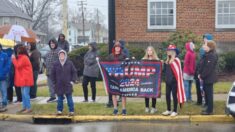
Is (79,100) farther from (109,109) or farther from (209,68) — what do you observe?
(209,68)

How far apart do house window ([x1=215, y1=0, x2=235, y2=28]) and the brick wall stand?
233 millimetres

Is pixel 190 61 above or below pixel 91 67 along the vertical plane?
above

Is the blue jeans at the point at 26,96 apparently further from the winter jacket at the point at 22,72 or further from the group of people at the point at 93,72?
the winter jacket at the point at 22,72

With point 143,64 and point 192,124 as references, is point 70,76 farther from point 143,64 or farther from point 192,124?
point 192,124

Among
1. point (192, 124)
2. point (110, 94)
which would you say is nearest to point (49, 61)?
point (110, 94)

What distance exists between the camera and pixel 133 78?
452 inches

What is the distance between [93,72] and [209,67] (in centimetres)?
339

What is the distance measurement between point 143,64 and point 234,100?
8.44 ft

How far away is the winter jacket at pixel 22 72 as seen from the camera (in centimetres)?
1160

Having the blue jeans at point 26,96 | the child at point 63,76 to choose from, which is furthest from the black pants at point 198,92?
the blue jeans at point 26,96

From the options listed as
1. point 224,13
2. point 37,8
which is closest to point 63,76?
point 224,13

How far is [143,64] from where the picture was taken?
37.2ft

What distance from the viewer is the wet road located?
32.7 ft

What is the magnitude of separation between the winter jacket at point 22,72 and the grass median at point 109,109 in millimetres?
829
